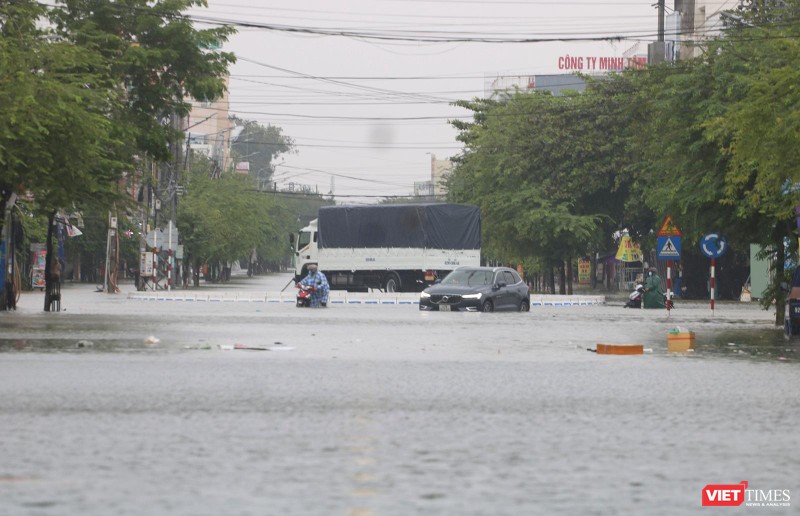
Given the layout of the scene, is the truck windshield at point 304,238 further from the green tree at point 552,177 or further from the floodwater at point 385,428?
the floodwater at point 385,428

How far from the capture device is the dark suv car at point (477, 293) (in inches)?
1732

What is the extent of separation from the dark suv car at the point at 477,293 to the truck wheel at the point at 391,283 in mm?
20481

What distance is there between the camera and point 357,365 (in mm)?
19688

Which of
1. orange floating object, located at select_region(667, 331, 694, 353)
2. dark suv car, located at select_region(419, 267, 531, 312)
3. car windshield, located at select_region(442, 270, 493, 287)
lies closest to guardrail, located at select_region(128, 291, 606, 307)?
car windshield, located at select_region(442, 270, 493, 287)

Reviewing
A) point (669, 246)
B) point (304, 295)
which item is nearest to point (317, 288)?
point (304, 295)

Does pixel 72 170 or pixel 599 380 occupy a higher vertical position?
pixel 72 170

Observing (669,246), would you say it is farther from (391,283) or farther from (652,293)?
(391,283)

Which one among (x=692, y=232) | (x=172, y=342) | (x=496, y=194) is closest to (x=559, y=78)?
(x=496, y=194)

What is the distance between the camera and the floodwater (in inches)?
328

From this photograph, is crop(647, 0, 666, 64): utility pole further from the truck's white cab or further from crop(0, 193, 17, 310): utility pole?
crop(0, 193, 17, 310): utility pole

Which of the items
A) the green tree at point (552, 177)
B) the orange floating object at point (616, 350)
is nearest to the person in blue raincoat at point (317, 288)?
the green tree at point (552, 177)

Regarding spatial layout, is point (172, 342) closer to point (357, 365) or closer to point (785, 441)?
point (357, 365)

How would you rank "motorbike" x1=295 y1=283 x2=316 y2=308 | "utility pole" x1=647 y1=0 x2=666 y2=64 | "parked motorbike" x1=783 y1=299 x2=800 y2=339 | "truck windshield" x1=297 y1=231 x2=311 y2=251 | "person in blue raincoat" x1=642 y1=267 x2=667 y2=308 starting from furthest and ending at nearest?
"truck windshield" x1=297 y1=231 x2=311 y2=251 < "utility pole" x1=647 y1=0 x2=666 y2=64 < "person in blue raincoat" x1=642 y1=267 x2=667 y2=308 < "motorbike" x1=295 y1=283 x2=316 y2=308 < "parked motorbike" x1=783 y1=299 x2=800 y2=339

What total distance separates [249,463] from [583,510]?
259cm
